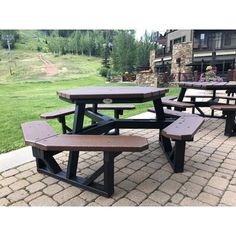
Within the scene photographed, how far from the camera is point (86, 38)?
60.0 metres

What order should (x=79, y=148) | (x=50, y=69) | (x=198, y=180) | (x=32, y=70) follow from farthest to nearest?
1. (x=50, y=69)
2. (x=32, y=70)
3. (x=198, y=180)
4. (x=79, y=148)

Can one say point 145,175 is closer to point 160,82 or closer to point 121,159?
point 121,159

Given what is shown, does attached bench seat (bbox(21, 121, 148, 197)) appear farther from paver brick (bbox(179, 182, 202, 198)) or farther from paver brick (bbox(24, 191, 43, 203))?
paver brick (bbox(179, 182, 202, 198))

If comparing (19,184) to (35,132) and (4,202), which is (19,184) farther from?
(35,132)

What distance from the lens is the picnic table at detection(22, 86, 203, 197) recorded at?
2.09 metres

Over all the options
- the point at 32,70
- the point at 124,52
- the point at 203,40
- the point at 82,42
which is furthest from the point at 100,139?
the point at 82,42

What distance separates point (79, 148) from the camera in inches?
80.8

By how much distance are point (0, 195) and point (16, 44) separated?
2369 inches

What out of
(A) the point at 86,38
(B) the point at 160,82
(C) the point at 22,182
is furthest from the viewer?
(A) the point at 86,38

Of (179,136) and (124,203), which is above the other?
(179,136)

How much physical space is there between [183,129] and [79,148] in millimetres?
1209

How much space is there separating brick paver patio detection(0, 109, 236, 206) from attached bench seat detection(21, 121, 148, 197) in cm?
8
